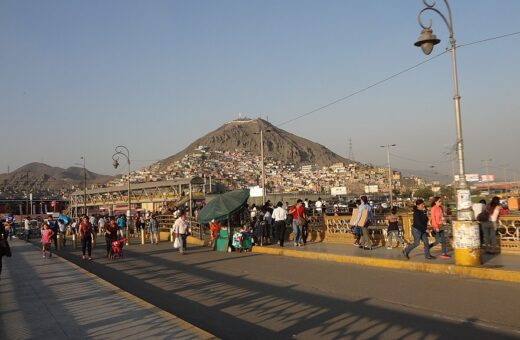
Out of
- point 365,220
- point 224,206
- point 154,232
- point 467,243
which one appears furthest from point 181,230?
point 467,243

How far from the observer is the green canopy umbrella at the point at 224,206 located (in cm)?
2081

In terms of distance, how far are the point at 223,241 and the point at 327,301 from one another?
12.0 m

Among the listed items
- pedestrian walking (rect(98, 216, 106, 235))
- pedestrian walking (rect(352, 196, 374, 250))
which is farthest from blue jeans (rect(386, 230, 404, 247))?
pedestrian walking (rect(98, 216, 106, 235))

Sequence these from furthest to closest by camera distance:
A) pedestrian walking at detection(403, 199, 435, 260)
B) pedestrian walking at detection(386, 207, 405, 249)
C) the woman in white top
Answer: pedestrian walking at detection(386, 207, 405, 249) → the woman in white top → pedestrian walking at detection(403, 199, 435, 260)

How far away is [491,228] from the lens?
529 inches

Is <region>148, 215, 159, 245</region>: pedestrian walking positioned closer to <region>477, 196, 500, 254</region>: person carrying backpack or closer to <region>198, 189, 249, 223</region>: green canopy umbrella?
<region>198, 189, 249, 223</region>: green canopy umbrella

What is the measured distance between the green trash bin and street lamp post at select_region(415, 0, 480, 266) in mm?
10479

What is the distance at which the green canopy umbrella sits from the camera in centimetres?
2081

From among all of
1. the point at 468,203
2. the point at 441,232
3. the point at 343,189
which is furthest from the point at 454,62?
the point at 343,189

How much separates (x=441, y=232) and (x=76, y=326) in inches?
390

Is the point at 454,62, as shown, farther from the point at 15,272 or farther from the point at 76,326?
the point at 15,272

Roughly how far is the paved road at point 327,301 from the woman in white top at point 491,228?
9.80ft

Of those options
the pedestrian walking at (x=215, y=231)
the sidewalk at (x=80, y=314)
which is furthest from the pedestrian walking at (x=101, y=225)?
the sidewalk at (x=80, y=314)

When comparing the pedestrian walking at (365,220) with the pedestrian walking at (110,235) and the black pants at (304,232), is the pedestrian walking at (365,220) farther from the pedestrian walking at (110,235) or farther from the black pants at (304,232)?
the pedestrian walking at (110,235)
